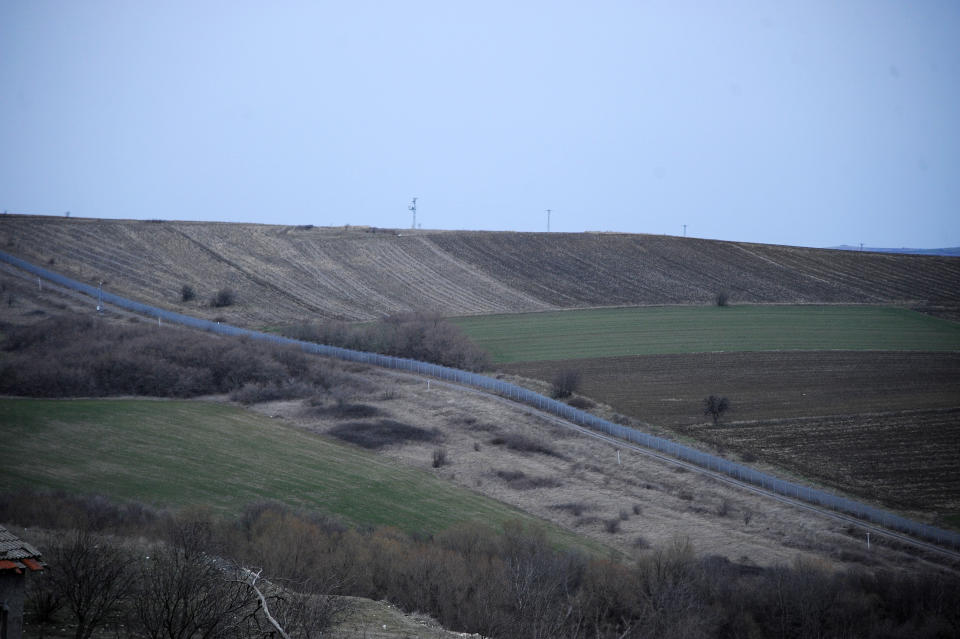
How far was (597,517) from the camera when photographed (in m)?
37.0

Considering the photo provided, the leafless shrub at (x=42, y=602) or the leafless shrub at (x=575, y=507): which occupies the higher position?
the leafless shrub at (x=42, y=602)

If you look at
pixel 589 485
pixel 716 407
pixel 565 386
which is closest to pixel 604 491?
pixel 589 485

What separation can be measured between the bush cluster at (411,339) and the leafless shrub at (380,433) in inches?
559

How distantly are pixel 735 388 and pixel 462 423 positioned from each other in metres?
18.4

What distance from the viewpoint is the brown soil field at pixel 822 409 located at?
38.8m

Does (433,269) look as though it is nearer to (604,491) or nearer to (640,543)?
(604,491)

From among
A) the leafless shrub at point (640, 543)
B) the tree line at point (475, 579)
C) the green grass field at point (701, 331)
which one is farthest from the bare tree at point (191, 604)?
the green grass field at point (701, 331)

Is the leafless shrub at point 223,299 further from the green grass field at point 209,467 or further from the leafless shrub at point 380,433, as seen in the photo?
the leafless shrub at point 380,433

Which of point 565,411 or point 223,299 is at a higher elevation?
point 223,299

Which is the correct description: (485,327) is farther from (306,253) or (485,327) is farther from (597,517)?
(597,517)

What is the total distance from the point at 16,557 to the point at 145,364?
133 feet

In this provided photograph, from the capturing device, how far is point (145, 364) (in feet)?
169

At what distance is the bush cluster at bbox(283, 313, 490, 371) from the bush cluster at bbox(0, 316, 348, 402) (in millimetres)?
6955

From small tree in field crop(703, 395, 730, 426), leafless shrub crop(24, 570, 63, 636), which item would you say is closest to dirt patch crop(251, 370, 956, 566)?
small tree in field crop(703, 395, 730, 426)
